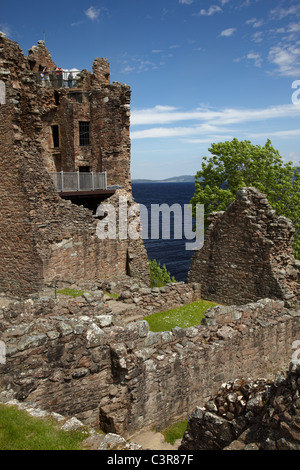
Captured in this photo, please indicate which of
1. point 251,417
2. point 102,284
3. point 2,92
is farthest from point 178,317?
point 2,92

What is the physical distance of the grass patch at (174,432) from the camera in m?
10.4

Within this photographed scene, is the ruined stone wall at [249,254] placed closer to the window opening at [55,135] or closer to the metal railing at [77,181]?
the metal railing at [77,181]

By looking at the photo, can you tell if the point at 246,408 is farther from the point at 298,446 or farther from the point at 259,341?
the point at 259,341

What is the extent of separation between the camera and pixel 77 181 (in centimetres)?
2656

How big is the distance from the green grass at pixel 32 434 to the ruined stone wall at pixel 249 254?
40.5 ft

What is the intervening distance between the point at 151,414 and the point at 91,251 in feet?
45.0

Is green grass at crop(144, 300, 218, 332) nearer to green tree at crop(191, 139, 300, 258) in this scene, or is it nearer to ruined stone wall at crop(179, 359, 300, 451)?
ruined stone wall at crop(179, 359, 300, 451)

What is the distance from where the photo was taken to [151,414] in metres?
10.5

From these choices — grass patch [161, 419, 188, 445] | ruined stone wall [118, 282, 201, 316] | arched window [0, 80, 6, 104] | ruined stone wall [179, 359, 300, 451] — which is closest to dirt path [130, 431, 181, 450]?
grass patch [161, 419, 188, 445]

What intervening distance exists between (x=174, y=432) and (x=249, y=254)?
1026 centimetres

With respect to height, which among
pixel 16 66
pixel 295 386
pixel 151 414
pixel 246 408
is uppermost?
pixel 16 66

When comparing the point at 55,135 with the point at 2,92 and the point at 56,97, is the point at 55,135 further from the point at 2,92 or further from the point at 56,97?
the point at 2,92

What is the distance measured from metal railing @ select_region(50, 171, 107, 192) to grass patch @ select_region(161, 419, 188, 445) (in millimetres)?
18140

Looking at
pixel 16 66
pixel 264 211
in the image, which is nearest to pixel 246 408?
pixel 264 211
